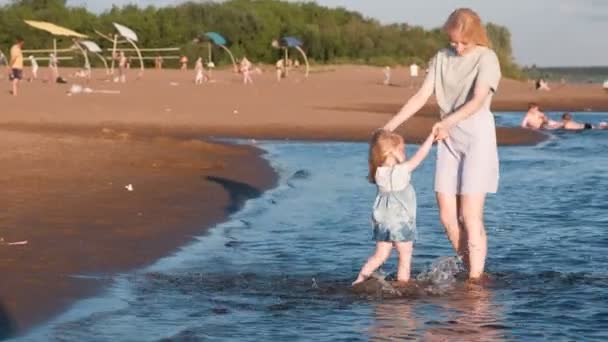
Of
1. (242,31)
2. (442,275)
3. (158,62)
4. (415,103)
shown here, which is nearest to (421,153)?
(415,103)

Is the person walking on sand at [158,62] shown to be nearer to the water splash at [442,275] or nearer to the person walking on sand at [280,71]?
the person walking on sand at [280,71]

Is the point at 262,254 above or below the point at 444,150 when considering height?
below

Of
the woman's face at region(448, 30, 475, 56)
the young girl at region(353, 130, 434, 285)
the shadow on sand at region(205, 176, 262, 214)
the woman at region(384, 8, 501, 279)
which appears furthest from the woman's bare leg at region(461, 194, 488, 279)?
the shadow on sand at region(205, 176, 262, 214)

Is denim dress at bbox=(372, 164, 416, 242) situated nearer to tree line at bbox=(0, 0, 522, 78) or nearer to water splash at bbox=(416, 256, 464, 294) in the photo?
water splash at bbox=(416, 256, 464, 294)

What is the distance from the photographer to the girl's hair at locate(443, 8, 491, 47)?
7203 mm

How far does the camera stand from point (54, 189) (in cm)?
1105

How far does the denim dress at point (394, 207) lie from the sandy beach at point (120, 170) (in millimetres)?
1683

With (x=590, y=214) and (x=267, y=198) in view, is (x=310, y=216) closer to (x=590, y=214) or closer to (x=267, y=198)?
(x=267, y=198)

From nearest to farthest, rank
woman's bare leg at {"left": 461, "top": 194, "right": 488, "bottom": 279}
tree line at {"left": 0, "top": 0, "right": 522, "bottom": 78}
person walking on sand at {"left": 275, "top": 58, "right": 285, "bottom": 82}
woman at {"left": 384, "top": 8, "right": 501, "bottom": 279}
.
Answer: woman at {"left": 384, "top": 8, "right": 501, "bottom": 279}, woman's bare leg at {"left": 461, "top": 194, "right": 488, "bottom": 279}, person walking on sand at {"left": 275, "top": 58, "right": 285, "bottom": 82}, tree line at {"left": 0, "top": 0, "right": 522, "bottom": 78}

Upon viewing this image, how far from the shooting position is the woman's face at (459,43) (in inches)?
284

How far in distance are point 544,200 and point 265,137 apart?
9.97m

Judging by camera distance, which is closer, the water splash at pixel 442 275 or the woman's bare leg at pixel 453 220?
the water splash at pixel 442 275

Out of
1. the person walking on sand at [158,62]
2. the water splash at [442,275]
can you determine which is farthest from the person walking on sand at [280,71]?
the water splash at [442,275]

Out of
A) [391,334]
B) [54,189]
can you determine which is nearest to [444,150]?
[391,334]
